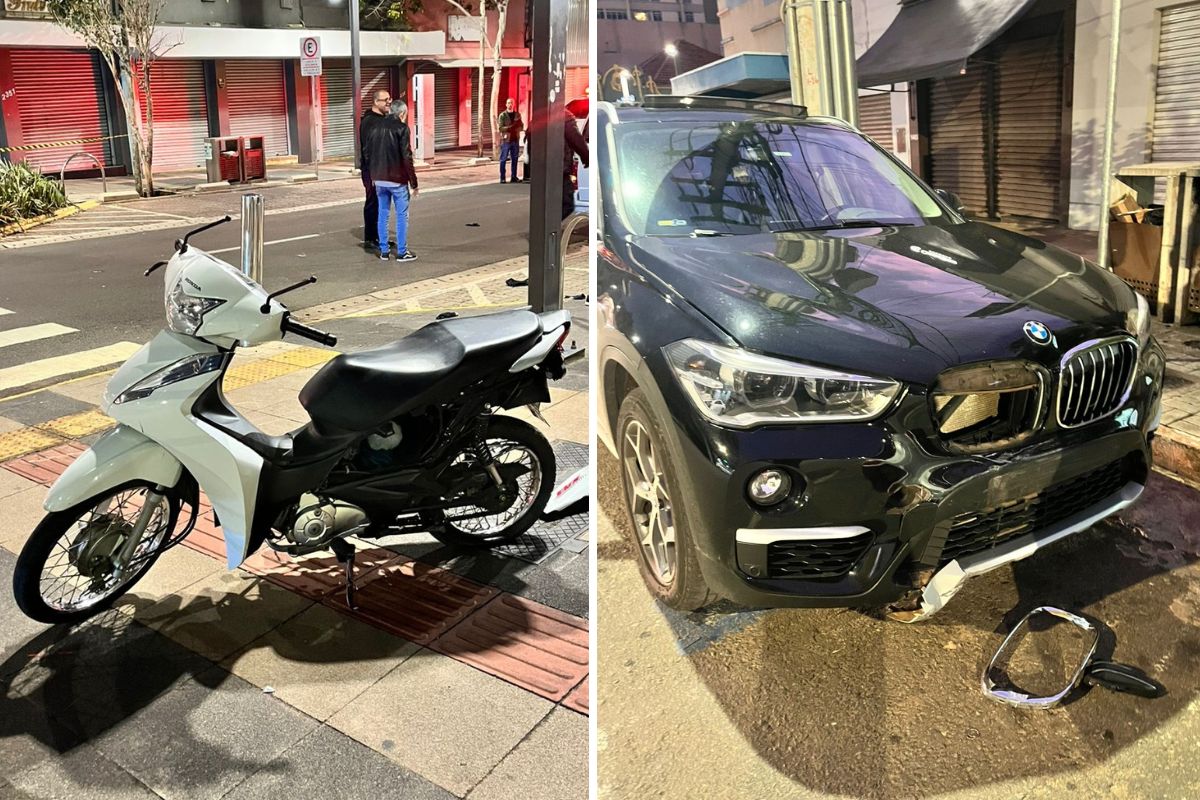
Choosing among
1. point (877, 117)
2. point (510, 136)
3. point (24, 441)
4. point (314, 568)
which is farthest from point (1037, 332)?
point (510, 136)

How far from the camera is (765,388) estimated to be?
34.0 inches

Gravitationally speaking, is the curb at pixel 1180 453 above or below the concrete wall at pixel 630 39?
below

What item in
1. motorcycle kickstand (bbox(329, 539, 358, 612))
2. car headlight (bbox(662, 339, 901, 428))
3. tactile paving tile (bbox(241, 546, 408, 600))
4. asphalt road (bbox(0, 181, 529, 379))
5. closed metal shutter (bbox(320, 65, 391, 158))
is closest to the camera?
car headlight (bbox(662, 339, 901, 428))

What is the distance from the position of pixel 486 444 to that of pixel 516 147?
2831mm

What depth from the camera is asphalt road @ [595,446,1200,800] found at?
0.99m

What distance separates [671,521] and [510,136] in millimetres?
4616

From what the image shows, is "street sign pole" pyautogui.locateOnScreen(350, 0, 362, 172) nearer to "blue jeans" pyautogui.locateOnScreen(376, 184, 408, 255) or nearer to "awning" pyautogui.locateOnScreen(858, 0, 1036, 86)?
"blue jeans" pyautogui.locateOnScreen(376, 184, 408, 255)

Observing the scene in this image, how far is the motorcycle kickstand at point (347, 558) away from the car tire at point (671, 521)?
1580mm

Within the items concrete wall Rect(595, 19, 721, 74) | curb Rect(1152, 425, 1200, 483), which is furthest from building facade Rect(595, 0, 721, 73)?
curb Rect(1152, 425, 1200, 483)

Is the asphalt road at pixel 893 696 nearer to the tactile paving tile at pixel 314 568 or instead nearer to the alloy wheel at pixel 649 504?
the alloy wheel at pixel 649 504

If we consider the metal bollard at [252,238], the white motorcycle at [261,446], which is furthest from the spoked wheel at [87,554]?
the metal bollard at [252,238]

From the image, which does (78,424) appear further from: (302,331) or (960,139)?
(960,139)

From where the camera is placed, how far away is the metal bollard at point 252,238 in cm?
260

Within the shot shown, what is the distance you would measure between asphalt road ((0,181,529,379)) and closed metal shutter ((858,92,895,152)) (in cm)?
210
